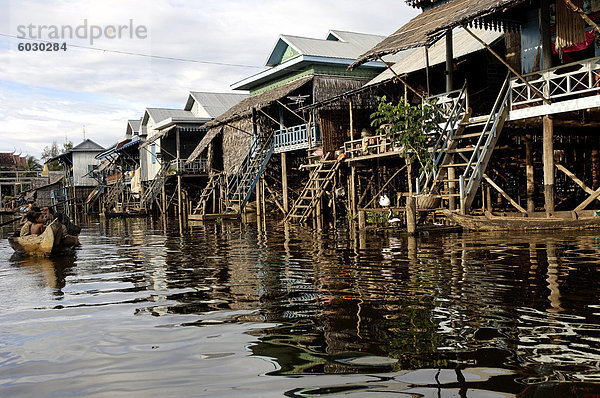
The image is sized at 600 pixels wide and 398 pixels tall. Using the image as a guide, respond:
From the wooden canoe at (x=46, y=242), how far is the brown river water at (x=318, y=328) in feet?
9.93

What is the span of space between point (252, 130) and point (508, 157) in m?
12.4

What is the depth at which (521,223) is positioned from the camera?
42.4ft

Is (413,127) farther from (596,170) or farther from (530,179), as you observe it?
(596,170)

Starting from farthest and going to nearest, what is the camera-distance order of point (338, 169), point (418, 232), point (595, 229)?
point (338, 169)
point (418, 232)
point (595, 229)

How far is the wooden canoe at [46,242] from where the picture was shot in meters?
12.8

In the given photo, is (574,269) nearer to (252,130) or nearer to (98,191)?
(252,130)

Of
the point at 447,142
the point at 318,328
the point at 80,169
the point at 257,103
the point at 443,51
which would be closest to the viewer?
the point at 318,328

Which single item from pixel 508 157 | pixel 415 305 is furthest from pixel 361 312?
pixel 508 157

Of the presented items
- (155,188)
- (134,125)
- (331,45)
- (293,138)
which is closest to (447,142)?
(293,138)

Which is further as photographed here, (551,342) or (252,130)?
(252,130)

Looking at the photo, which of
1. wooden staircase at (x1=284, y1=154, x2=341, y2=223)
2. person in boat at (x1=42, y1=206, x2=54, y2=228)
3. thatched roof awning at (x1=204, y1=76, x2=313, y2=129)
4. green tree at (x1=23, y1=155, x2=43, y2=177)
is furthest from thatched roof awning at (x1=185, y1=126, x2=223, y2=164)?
green tree at (x1=23, y1=155, x2=43, y2=177)

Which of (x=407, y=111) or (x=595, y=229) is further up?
(x=407, y=111)

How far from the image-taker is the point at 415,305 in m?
5.68

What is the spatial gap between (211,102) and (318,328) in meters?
33.1
